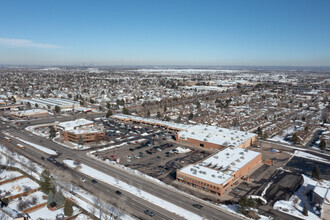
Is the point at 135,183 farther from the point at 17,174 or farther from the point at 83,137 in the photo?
the point at 83,137

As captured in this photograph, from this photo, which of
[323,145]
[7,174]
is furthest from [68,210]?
[323,145]

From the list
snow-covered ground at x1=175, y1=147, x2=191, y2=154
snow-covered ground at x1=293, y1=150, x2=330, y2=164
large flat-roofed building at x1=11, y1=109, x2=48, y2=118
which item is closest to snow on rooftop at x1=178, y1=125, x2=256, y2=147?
snow-covered ground at x1=175, y1=147, x2=191, y2=154

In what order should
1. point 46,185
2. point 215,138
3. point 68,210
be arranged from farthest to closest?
point 215,138, point 46,185, point 68,210

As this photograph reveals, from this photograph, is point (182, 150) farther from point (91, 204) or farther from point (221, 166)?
point (91, 204)

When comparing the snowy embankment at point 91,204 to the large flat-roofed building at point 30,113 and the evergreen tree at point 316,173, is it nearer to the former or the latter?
the evergreen tree at point 316,173

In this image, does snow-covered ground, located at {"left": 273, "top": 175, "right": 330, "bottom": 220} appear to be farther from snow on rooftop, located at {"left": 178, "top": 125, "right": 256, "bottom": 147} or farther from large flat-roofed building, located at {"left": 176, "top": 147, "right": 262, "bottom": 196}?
snow on rooftop, located at {"left": 178, "top": 125, "right": 256, "bottom": 147}

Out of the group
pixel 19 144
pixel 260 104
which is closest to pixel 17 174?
pixel 19 144
